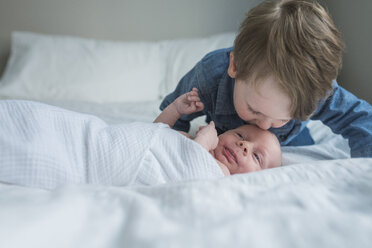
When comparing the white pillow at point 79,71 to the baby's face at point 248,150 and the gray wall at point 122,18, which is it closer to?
the gray wall at point 122,18

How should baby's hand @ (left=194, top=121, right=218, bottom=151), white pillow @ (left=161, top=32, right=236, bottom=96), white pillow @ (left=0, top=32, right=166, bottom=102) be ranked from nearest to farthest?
1. baby's hand @ (left=194, top=121, right=218, bottom=151)
2. white pillow @ (left=0, top=32, right=166, bottom=102)
3. white pillow @ (left=161, top=32, right=236, bottom=96)

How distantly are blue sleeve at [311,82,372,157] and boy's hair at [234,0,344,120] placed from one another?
227mm

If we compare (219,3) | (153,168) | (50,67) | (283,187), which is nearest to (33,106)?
(153,168)

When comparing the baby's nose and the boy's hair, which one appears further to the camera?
the baby's nose

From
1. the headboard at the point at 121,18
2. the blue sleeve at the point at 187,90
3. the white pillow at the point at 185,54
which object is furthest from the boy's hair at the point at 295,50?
the headboard at the point at 121,18

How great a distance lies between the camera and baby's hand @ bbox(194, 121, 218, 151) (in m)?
0.85

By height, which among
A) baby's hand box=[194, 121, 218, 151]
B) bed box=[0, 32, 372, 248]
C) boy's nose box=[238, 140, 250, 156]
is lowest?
boy's nose box=[238, 140, 250, 156]

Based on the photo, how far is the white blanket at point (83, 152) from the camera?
0.61 m

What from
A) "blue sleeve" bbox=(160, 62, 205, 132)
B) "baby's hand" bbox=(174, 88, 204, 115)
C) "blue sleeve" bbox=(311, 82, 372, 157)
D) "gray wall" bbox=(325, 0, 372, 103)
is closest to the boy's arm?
"baby's hand" bbox=(174, 88, 204, 115)

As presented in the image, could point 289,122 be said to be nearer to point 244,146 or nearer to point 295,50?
point 244,146

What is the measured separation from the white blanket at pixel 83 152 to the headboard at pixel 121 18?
1466mm

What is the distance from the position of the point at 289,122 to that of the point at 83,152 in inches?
25.1

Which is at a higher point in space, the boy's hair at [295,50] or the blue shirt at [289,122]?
the boy's hair at [295,50]

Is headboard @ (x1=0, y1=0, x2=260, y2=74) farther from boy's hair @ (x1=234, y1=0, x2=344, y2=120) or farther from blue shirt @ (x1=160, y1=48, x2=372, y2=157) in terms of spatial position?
boy's hair @ (x1=234, y1=0, x2=344, y2=120)
